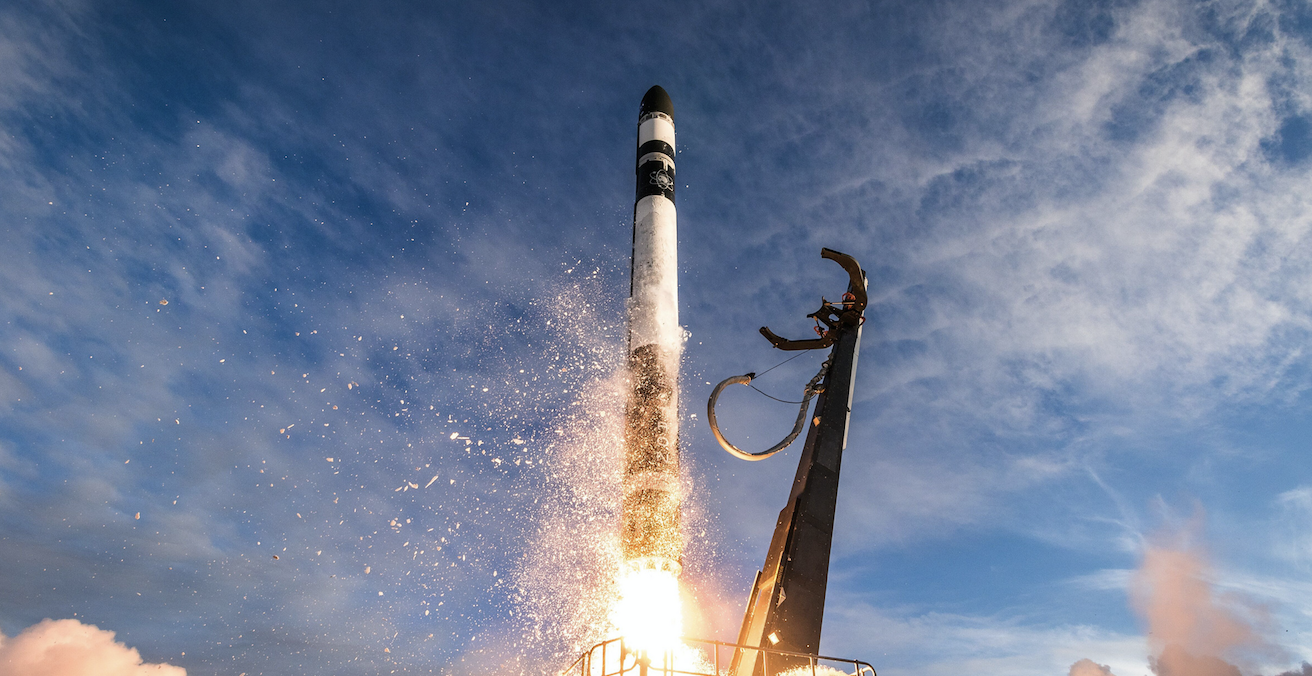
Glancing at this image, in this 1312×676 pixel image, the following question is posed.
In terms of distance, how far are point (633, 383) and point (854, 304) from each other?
6.81m

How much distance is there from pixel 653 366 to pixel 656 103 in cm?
1138

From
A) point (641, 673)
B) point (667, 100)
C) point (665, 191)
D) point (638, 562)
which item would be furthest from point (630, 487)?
point (667, 100)

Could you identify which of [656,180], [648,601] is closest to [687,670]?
[648,601]

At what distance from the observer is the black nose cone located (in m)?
27.1

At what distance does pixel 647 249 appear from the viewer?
23484 millimetres

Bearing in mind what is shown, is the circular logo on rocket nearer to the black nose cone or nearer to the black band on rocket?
the black band on rocket

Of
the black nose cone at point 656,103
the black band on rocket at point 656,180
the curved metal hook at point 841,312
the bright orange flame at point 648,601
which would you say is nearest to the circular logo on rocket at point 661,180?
the black band on rocket at point 656,180

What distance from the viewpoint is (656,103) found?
89.2 ft

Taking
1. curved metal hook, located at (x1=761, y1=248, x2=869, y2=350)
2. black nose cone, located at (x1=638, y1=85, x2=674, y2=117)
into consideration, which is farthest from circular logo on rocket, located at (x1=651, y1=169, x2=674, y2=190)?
curved metal hook, located at (x1=761, y1=248, x2=869, y2=350)

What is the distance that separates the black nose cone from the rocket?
64 millimetres

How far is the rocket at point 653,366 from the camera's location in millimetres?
19047

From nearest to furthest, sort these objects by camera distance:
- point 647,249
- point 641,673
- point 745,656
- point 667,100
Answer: point 641,673
point 745,656
point 647,249
point 667,100

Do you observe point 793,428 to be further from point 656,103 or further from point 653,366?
point 656,103

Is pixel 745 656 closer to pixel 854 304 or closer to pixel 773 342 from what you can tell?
pixel 773 342
